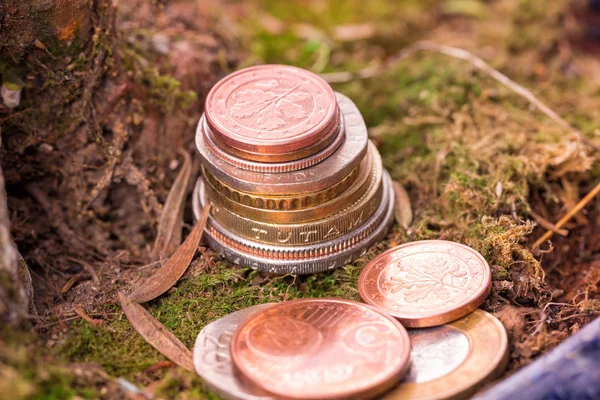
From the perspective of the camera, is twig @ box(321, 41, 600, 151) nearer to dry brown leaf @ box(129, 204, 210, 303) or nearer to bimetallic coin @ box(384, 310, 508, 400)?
bimetallic coin @ box(384, 310, 508, 400)

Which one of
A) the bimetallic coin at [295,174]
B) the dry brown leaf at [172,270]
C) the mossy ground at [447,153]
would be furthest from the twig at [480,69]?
the dry brown leaf at [172,270]

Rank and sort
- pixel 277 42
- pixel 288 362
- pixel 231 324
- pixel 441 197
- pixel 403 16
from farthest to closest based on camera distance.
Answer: pixel 403 16 < pixel 277 42 < pixel 441 197 < pixel 231 324 < pixel 288 362

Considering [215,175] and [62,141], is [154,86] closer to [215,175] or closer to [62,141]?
[62,141]

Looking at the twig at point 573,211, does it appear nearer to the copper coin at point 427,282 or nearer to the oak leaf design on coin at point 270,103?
the copper coin at point 427,282

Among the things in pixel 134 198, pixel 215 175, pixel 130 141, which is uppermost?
pixel 215 175

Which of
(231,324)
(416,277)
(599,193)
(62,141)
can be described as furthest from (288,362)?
(599,193)

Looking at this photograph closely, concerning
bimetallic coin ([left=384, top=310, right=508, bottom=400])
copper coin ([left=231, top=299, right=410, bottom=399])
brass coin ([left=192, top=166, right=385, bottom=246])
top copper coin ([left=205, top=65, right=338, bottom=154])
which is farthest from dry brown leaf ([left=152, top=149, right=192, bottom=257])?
bimetallic coin ([left=384, top=310, right=508, bottom=400])
